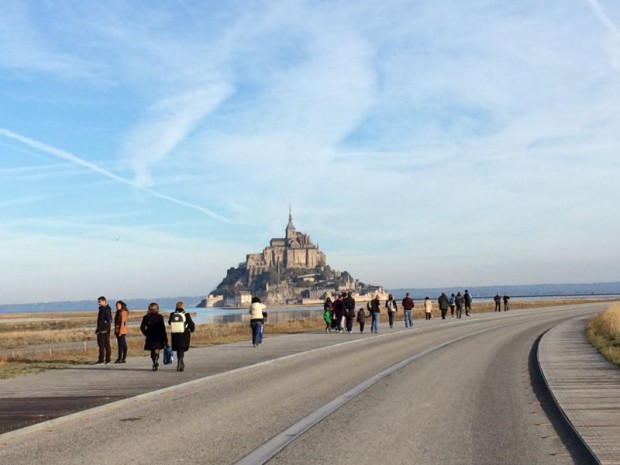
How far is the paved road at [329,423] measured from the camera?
7.81m

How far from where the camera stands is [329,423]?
977 centimetres

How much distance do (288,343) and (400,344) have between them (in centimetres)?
413

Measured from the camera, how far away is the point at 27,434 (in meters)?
9.23

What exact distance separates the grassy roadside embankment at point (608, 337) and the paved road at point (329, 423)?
11.0ft

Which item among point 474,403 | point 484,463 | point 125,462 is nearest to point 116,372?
point 474,403

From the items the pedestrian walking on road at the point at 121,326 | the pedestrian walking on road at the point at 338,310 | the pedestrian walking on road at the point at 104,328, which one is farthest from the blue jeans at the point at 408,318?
the pedestrian walking on road at the point at 104,328

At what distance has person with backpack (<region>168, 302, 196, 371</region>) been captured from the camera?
57.3 ft

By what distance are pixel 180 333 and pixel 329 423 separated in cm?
867

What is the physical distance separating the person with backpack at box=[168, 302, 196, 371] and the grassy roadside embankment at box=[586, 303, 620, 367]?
9.67m

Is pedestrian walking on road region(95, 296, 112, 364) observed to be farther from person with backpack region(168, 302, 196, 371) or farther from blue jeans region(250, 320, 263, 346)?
blue jeans region(250, 320, 263, 346)

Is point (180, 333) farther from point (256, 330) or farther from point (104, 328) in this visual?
point (256, 330)

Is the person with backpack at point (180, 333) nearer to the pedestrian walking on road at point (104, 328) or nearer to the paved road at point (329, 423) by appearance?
the paved road at point (329, 423)

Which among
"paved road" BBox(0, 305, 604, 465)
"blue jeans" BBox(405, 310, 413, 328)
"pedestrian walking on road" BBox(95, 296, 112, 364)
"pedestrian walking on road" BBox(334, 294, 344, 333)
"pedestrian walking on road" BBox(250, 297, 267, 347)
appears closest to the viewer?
"paved road" BBox(0, 305, 604, 465)

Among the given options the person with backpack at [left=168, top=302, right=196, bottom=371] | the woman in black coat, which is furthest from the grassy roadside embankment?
the woman in black coat
